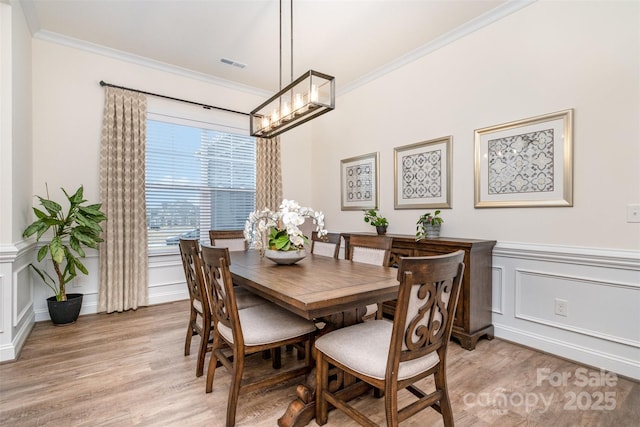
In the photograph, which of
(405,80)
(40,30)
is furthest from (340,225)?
(40,30)

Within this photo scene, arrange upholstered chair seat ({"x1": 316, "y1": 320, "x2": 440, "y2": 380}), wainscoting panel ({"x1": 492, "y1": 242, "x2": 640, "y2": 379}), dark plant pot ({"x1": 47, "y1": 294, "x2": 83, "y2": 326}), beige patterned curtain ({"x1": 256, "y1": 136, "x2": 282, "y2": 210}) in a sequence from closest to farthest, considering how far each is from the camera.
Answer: upholstered chair seat ({"x1": 316, "y1": 320, "x2": 440, "y2": 380})
wainscoting panel ({"x1": 492, "y1": 242, "x2": 640, "y2": 379})
dark plant pot ({"x1": 47, "y1": 294, "x2": 83, "y2": 326})
beige patterned curtain ({"x1": 256, "y1": 136, "x2": 282, "y2": 210})

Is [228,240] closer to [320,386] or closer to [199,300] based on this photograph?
[199,300]

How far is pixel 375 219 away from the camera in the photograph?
13.0 feet

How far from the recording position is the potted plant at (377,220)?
3.79 metres

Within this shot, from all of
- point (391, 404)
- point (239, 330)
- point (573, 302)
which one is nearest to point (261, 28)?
point (239, 330)

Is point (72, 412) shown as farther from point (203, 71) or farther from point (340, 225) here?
point (203, 71)

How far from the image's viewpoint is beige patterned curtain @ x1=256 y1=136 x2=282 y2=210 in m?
4.72

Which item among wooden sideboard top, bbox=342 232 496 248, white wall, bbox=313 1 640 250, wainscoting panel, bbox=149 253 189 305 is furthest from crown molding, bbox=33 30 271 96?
wooden sideboard top, bbox=342 232 496 248

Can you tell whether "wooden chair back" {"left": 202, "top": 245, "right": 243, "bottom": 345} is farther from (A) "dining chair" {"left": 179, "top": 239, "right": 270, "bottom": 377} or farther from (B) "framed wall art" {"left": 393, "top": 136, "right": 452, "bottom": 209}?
(B) "framed wall art" {"left": 393, "top": 136, "right": 452, "bottom": 209}

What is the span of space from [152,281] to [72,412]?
88.6 inches

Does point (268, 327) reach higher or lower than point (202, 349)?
higher

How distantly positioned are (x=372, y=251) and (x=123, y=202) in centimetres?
297

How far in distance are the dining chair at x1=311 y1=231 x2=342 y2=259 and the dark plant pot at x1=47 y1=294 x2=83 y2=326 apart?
251 centimetres

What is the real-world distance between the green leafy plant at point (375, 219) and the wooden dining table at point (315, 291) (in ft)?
4.81
